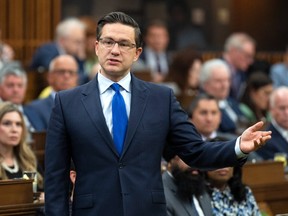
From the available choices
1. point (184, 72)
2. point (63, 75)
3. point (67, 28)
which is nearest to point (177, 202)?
point (63, 75)

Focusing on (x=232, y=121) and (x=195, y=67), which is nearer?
(x=232, y=121)

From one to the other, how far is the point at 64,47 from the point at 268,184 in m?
3.87

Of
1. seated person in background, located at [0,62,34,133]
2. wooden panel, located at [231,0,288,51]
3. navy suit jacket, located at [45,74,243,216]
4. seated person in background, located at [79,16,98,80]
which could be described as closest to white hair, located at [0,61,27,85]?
seated person in background, located at [0,62,34,133]

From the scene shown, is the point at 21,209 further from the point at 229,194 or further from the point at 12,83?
the point at 12,83

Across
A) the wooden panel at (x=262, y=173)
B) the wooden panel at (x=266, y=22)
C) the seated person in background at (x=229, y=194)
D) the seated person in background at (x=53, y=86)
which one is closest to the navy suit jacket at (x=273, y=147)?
the wooden panel at (x=262, y=173)

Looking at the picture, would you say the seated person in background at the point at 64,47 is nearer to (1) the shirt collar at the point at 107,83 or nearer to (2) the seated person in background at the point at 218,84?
(2) the seated person in background at the point at 218,84

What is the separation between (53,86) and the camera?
26.0 feet

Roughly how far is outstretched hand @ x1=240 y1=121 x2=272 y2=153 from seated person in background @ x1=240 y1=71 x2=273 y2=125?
4926 millimetres

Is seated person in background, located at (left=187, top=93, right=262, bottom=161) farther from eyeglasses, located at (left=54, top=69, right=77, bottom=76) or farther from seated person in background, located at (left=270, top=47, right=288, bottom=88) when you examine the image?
seated person in background, located at (left=270, top=47, right=288, bottom=88)

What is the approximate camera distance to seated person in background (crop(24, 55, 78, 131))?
7371mm

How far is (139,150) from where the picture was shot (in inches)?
155

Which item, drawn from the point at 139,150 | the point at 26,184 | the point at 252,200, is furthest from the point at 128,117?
the point at 252,200

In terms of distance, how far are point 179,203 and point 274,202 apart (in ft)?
3.69

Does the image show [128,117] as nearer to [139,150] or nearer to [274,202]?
[139,150]
